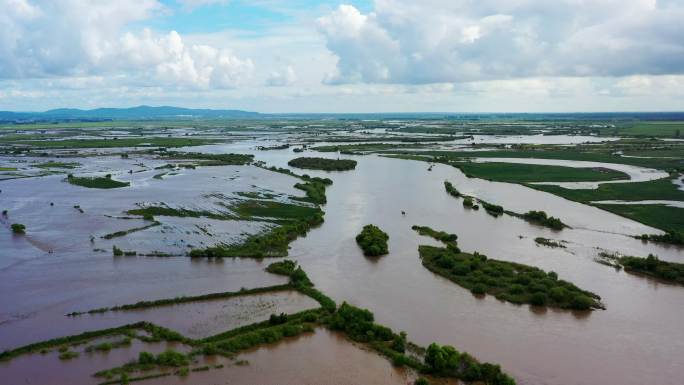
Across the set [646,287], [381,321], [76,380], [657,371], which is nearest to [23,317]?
[76,380]

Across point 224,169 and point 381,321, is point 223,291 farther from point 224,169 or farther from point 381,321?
point 224,169

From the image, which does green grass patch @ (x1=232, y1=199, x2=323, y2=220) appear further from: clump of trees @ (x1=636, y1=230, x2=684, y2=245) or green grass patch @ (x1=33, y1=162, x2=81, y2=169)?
green grass patch @ (x1=33, y1=162, x2=81, y2=169)

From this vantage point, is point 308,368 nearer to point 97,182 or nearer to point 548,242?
point 548,242

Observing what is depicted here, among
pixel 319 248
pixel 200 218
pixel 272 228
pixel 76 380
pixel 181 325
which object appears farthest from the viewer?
pixel 200 218

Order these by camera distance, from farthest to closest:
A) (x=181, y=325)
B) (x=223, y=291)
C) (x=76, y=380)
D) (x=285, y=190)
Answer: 1. (x=285, y=190)
2. (x=223, y=291)
3. (x=181, y=325)
4. (x=76, y=380)

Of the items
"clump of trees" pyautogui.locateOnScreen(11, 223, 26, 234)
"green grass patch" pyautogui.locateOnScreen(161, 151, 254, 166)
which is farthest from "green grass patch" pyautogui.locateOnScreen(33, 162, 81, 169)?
"clump of trees" pyautogui.locateOnScreen(11, 223, 26, 234)

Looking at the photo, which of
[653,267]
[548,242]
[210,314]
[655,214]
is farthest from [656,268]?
[210,314]
